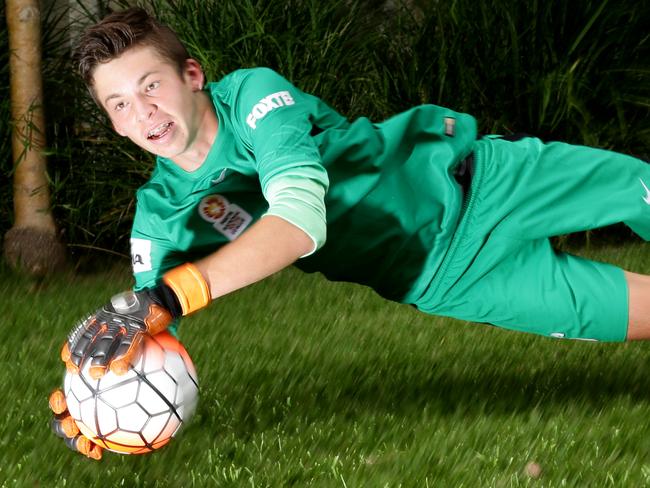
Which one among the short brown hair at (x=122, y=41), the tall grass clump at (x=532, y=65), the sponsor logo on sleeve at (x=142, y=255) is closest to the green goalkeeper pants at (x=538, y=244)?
the sponsor logo on sleeve at (x=142, y=255)

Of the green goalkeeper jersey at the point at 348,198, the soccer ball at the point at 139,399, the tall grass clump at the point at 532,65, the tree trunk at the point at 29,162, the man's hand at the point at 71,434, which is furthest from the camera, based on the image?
the tall grass clump at the point at 532,65

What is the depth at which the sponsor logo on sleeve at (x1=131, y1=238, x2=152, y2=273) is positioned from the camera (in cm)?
335

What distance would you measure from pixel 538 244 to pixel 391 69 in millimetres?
4149

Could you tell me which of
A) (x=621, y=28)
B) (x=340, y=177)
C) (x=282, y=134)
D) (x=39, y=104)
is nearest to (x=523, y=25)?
(x=621, y=28)

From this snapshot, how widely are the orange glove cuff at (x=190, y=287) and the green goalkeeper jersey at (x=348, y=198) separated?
2.63 feet

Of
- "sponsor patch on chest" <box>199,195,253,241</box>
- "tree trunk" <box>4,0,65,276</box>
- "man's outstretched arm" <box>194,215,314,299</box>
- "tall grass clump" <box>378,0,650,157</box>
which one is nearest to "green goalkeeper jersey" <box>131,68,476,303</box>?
"sponsor patch on chest" <box>199,195,253,241</box>

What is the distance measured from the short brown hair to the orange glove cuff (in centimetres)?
98

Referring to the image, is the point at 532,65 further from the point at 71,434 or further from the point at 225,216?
the point at 71,434

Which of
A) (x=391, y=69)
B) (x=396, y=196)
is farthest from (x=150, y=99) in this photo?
(x=391, y=69)

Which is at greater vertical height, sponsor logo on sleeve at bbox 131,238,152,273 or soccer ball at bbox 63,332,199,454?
sponsor logo on sleeve at bbox 131,238,152,273

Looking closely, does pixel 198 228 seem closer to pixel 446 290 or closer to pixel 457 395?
pixel 446 290

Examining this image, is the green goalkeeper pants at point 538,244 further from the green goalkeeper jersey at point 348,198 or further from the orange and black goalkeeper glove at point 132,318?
the orange and black goalkeeper glove at point 132,318

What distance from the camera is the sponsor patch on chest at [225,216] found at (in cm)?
324

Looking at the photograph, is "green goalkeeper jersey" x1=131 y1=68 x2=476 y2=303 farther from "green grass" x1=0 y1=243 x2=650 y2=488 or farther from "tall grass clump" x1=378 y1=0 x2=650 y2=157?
"tall grass clump" x1=378 y1=0 x2=650 y2=157
